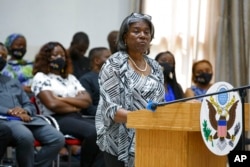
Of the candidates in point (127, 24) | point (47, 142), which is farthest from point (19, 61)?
point (127, 24)

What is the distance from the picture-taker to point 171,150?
3018 mm

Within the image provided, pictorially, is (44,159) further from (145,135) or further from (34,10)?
(34,10)

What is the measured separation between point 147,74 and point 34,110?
2536 millimetres

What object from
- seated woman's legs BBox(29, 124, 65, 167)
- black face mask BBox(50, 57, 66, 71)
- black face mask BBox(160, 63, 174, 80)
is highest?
black face mask BBox(50, 57, 66, 71)

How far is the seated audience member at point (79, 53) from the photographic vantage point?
7.34m

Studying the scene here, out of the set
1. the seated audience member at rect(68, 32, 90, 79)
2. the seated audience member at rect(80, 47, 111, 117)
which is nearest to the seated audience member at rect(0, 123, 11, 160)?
the seated audience member at rect(80, 47, 111, 117)

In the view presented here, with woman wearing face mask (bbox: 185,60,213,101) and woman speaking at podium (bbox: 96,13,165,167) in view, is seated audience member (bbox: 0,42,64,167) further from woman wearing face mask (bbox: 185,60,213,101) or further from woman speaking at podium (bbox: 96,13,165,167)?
woman wearing face mask (bbox: 185,60,213,101)

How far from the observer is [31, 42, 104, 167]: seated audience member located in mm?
5875

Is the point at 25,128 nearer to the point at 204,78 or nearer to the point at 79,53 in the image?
the point at 79,53

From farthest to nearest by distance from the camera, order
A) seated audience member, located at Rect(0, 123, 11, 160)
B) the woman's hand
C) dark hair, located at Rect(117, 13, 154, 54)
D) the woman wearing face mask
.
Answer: the woman wearing face mask → the woman's hand → seated audience member, located at Rect(0, 123, 11, 160) → dark hair, located at Rect(117, 13, 154, 54)

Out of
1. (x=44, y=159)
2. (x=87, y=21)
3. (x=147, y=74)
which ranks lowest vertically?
(x=44, y=159)

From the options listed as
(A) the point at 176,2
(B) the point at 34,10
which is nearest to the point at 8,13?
(B) the point at 34,10

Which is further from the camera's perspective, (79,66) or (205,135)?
(79,66)

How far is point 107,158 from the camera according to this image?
3422 millimetres
